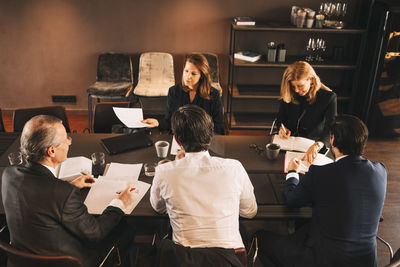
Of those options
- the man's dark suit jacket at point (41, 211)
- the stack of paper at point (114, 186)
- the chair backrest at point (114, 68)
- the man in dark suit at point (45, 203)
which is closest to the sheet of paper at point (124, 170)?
the stack of paper at point (114, 186)

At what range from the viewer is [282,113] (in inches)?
126

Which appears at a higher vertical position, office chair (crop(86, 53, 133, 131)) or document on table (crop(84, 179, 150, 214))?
office chair (crop(86, 53, 133, 131))

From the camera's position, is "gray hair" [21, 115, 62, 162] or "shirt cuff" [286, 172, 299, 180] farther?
"shirt cuff" [286, 172, 299, 180]

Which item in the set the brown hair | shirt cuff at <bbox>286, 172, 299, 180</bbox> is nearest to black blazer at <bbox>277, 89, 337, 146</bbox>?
shirt cuff at <bbox>286, 172, 299, 180</bbox>

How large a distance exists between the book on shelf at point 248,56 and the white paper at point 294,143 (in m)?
2.04

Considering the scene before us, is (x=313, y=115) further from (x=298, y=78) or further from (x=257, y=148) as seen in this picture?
(x=257, y=148)

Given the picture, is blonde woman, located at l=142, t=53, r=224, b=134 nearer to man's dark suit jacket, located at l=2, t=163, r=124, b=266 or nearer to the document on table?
the document on table

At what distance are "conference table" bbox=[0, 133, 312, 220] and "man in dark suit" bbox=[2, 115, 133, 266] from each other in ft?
1.06

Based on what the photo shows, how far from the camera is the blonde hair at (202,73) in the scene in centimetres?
304

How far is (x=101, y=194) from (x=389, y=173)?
132 inches

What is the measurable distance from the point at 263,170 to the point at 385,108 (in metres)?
3.04

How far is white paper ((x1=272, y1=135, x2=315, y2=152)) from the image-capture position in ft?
8.81

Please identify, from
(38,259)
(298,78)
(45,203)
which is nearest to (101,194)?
(45,203)

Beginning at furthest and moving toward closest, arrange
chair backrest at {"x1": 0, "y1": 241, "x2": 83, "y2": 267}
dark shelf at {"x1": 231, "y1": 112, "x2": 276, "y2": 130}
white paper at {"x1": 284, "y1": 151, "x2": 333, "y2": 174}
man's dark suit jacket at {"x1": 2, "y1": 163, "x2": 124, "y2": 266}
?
dark shelf at {"x1": 231, "y1": 112, "x2": 276, "y2": 130}, white paper at {"x1": 284, "y1": 151, "x2": 333, "y2": 174}, man's dark suit jacket at {"x1": 2, "y1": 163, "x2": 124, "y2": 266}, chair backrest at {"x1": 0, "y1": 241, "x2": 83, "y2": 267}
